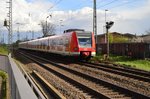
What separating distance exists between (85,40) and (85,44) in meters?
0.37

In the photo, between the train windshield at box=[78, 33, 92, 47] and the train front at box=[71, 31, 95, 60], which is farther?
the train windshield at box=[78, 33, 92, 47]

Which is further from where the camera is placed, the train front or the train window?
the train window

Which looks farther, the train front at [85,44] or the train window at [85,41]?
the train window at [85,41]

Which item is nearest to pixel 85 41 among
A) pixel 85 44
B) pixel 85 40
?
pixel 85 40

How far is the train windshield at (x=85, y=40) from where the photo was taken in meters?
33.6

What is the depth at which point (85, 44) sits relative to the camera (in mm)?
33781

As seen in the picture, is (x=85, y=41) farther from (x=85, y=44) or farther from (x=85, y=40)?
(x=85, y=44)

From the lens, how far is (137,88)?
15.8 meters

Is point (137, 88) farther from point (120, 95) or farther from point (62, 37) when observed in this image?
point (62, 37)

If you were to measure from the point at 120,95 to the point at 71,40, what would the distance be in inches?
794

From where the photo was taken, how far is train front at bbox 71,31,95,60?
109 feet

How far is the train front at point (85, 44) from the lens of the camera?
3331 cm

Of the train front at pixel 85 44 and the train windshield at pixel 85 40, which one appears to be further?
the train windshield at pixel 85 40

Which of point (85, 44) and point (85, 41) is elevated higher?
point (85, 41)
